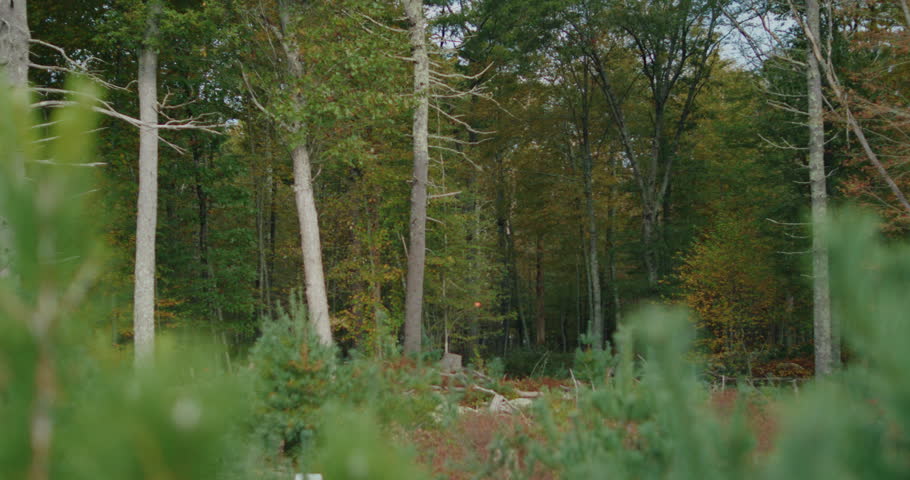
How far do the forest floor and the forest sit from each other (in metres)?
0.04

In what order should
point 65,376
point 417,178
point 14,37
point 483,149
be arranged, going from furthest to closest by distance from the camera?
point 483,149 < point 417,178 < point 14,37 < point 65,376

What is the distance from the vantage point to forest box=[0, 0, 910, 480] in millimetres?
632

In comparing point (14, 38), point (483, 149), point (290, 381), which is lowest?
point (290, 381)

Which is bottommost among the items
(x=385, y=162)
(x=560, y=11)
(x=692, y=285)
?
(x=692, y=285)

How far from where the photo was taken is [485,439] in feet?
14.2

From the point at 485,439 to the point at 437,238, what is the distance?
14.3 metres

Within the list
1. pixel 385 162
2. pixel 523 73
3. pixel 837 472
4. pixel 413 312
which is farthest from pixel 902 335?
pixel 523 73

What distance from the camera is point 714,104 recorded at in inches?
1078

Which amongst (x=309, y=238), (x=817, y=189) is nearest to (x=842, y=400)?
(x=309, y=238)

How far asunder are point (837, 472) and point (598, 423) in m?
1.52

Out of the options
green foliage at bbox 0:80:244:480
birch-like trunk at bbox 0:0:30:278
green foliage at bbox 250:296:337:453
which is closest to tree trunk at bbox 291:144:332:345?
birch-like trunk at bbox 0:0:30:278

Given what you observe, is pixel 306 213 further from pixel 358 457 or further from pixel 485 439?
pixel 358 457

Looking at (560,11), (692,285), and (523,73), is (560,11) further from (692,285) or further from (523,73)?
(692,285)

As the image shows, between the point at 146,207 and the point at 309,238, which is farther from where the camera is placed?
the point at 309,238
